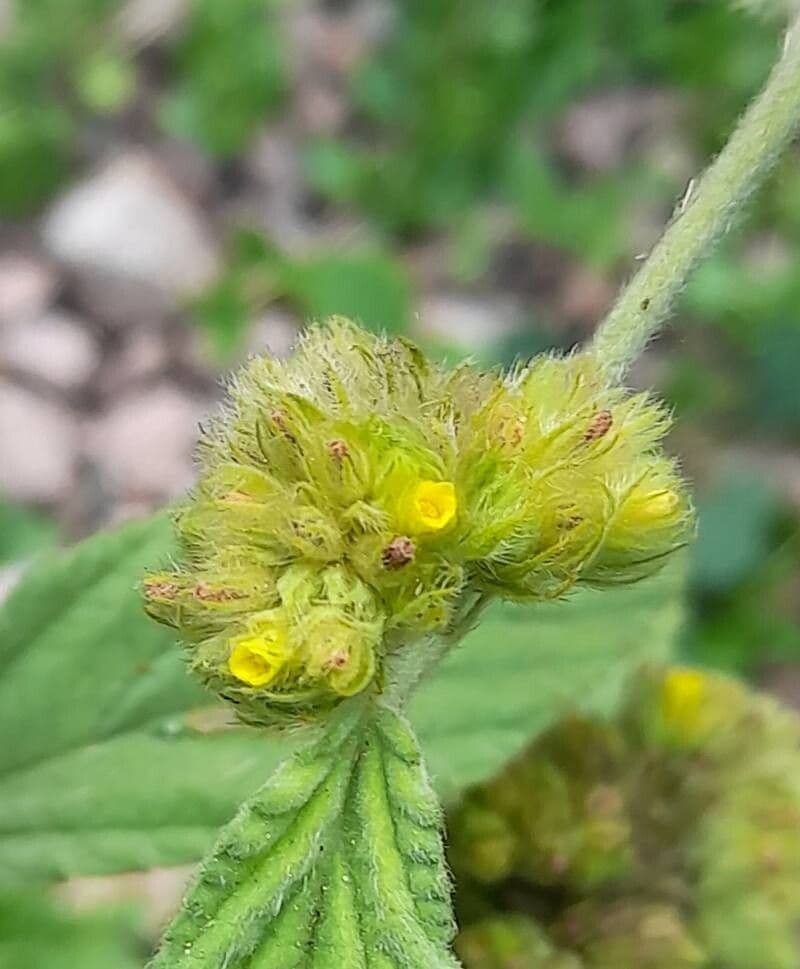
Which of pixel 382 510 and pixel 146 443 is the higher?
pixel 146 443

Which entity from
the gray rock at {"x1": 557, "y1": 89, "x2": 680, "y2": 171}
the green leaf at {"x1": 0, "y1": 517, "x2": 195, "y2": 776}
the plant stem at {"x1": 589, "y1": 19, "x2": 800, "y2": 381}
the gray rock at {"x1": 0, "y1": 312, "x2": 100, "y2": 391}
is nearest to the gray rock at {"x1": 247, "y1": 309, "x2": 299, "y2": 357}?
the gray rock at {"x1": 0, "y1": 312, "x2": 100, "y2": 391}

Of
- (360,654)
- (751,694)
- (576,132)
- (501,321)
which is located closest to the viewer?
(360,654)

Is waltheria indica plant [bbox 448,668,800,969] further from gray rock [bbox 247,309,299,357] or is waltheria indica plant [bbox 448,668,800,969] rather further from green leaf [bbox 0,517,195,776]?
gray rock [bbox 247,309,299,357]

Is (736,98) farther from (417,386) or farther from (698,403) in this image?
(417,386)

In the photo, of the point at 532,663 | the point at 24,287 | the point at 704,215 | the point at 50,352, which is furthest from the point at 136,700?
the point at 24,287

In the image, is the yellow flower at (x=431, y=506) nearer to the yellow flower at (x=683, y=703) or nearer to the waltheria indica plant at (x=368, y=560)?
the waltheria indica plant at (x=368, y=560)

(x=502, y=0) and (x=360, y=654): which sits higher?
(x=502, y=0)

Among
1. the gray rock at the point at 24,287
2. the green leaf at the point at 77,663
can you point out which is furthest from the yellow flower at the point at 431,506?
the gray rock at the point at 24,287

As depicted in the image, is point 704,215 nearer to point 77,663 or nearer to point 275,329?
point 77,663

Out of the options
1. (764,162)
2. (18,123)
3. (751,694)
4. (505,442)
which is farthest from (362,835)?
(18,123)
